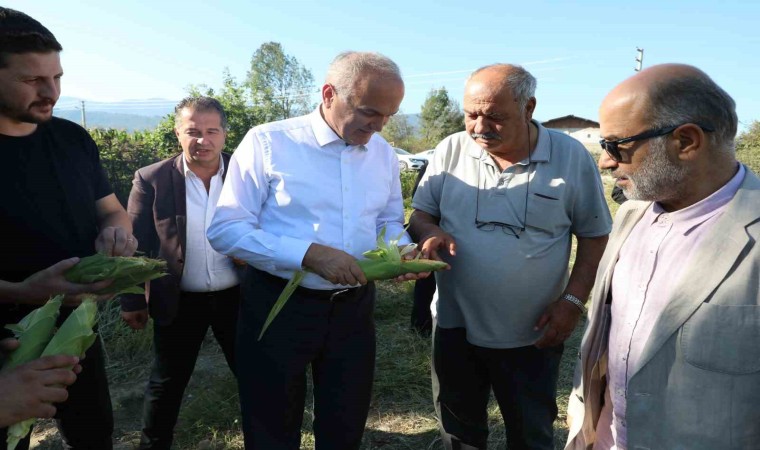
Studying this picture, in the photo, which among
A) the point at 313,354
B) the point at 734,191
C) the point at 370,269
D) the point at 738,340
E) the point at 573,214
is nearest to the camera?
the point at 738,340

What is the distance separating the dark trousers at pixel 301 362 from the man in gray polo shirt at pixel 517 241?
53 centimetres

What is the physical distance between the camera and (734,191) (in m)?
1.64

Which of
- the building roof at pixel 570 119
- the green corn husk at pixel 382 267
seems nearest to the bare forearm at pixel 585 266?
the green corn husk at pixel 382 267

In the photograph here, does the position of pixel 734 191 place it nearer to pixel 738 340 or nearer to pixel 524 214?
pixel 738 340

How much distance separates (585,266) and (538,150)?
0.66 meters

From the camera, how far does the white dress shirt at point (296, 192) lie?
2.42m

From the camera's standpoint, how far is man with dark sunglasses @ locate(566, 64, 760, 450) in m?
1.50

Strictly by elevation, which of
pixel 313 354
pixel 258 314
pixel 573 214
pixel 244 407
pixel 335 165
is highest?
pixel 335 165

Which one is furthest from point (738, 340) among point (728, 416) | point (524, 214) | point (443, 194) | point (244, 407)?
point (244, 407)

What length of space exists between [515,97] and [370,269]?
1097mm

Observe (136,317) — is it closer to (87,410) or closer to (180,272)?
(180,272)

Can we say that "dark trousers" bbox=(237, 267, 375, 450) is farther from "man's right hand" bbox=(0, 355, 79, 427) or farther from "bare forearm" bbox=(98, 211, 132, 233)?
"man's right hand" bbox=(0, 355, 79, 427)

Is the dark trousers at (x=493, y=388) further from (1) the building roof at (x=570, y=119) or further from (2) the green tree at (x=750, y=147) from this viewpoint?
(1) the building roof at (x=570, y=119)

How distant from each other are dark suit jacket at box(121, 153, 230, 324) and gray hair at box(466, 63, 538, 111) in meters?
2.00
